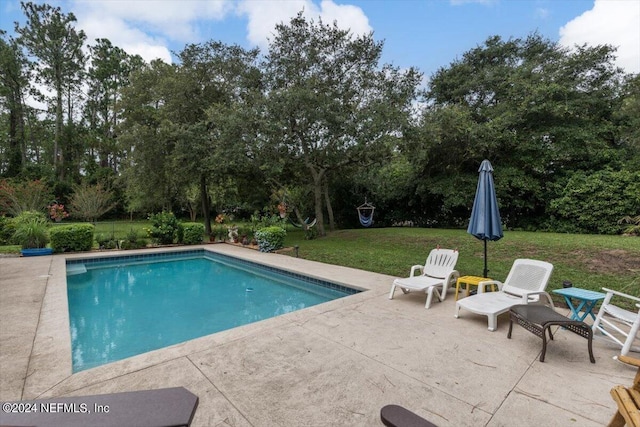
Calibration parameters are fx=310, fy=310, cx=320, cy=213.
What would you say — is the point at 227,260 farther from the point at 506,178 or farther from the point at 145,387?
the point at 506,178

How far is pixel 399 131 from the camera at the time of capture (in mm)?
11000

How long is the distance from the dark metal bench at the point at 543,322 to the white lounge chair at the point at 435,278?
1.31 meters

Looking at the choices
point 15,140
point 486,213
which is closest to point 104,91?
point 15,140

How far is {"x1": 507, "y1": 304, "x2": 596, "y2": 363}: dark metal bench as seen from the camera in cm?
281

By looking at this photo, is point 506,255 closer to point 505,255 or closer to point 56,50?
point 505,255

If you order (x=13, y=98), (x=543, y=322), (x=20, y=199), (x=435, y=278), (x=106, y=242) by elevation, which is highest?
(x=13, y=98)

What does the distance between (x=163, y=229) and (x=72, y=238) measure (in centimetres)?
258

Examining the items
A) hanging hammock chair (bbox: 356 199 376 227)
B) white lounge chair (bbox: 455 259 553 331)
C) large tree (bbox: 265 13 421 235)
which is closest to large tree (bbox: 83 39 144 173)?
large tree (bbox: 265 13 421 235)

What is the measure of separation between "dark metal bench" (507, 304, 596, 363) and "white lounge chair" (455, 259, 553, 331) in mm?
339

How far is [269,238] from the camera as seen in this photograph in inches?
395

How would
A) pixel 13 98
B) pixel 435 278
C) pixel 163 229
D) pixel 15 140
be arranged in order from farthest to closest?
pixel 13 98, pixel 15 140, pixel 163 229, pixel 435 278

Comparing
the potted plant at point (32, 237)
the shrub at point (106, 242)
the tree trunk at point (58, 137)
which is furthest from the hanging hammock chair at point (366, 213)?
the tree trunk at point (58, 137)

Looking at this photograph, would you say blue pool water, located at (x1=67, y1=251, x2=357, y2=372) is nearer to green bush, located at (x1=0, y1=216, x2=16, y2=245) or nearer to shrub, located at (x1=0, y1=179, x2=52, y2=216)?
green bush, located at (x1=0, y1=216, x2=16, y2=245)

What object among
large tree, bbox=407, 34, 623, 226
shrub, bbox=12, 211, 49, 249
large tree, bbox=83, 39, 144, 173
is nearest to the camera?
shrub, bbox=12, 211, 49, 249
